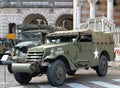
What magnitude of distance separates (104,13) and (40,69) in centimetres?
1881

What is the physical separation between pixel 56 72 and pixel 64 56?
81 cm

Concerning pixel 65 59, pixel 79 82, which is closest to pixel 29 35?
pixel 79 82

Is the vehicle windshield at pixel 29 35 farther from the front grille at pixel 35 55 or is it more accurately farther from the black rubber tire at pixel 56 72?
the black rubber tire at pixel 56 72

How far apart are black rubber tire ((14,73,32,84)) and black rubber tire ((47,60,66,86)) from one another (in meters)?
1.59

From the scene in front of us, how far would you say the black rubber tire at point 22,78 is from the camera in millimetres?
16722

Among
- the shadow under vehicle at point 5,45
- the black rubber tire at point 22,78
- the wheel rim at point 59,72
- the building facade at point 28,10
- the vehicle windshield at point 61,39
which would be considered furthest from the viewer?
the building facade at point 28,10

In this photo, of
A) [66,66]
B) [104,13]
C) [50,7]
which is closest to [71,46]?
[66,66]

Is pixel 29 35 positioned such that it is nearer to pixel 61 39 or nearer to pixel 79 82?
pixel 61 39

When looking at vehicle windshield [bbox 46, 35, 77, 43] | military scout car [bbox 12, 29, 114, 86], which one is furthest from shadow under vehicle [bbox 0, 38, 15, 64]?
vehicle windshield [bbox 46, 35, 77, 43]

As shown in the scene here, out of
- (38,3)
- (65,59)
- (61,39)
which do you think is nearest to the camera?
(65,59)

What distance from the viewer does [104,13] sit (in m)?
33.8

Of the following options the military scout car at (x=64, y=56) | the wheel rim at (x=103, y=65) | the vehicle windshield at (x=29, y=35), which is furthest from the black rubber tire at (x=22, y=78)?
the vehicle windshield at (x=29, y=35)

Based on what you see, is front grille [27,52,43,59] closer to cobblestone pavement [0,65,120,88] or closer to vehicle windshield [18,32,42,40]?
cobblestone pavement [0,65,120,88]

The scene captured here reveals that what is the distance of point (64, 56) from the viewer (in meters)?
16.2
